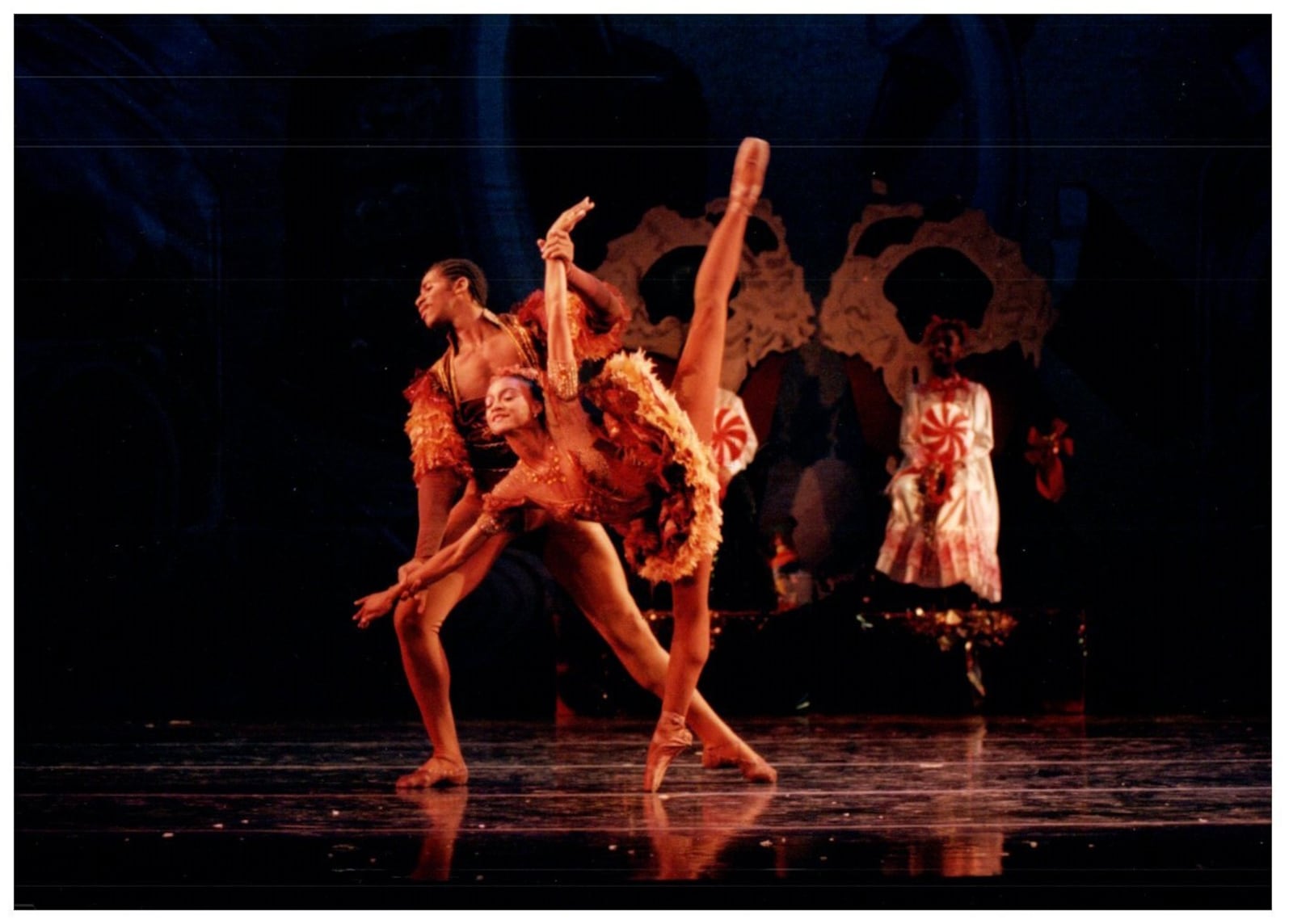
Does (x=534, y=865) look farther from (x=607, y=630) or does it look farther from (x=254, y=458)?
(x=254, y=458)

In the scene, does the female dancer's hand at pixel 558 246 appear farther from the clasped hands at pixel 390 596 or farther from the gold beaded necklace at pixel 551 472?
the clasped hands at pixel 390 596

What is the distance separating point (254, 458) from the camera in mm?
8906

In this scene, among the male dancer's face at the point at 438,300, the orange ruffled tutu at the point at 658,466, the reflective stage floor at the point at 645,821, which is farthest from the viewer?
the male dancer's face at the point at 438,300

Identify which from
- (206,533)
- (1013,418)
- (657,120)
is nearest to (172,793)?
(206,533)

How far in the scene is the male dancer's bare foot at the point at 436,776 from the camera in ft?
22.7

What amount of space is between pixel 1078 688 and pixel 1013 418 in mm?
1237

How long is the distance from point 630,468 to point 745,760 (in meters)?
1.12

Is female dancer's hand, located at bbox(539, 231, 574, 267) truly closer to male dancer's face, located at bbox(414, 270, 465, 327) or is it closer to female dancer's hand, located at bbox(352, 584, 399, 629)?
male dancer's face, located at bbox(414, 270, 465, 327)

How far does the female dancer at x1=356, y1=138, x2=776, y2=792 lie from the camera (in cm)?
655

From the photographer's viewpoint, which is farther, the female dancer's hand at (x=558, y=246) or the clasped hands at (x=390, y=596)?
the clasped hands at (x=390, y=596)

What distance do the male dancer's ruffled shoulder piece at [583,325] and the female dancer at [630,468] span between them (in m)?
0.22

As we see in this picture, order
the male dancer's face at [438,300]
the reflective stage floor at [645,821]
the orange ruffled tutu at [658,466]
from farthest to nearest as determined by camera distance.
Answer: the male dancer's face at [438,300], the orange ruffled tutu at [658,466], the reflective stage floor at [645,821]

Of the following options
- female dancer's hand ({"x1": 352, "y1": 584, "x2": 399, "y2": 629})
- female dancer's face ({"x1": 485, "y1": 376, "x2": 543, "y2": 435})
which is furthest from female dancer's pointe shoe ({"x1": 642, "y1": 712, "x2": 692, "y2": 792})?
female dancer's face ({"x1": 485, "y1": 376, "x2": 543, "y2": 435})

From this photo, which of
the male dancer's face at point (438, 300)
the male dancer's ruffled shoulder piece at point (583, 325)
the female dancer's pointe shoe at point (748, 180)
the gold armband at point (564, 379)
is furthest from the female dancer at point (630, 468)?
the male dancer's face at point (438, 300)
